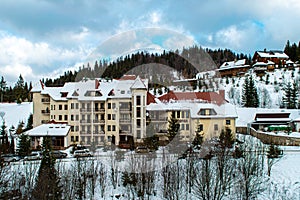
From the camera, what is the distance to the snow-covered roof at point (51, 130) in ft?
78.4

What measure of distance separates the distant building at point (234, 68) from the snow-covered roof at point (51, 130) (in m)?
36.8

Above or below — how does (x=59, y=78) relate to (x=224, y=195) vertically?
above

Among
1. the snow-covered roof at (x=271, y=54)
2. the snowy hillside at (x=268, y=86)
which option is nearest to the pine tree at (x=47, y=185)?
the snowy hillside at (x=268, y=86)

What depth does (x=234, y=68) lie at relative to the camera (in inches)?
2205

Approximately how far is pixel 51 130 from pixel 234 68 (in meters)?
39.7

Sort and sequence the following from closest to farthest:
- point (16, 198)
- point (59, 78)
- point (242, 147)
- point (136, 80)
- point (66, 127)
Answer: point (16, 198) → point (242, 147) → point (136, 80) → point (66, 127) → point (59, 78)

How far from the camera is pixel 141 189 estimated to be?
667 inches

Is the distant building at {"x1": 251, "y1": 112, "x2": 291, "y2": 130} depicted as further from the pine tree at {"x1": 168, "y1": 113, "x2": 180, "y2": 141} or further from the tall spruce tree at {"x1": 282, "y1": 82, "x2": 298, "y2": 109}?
the pine tree at {"x1": 168, "y1": 113, "x2": 180, "y2": 141}

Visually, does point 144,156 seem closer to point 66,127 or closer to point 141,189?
point 141,189

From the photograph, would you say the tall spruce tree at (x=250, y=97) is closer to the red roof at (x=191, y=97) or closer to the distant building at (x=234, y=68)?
the red roof at (x=191, y=97)

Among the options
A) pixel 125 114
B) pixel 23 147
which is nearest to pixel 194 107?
pixel 125 114

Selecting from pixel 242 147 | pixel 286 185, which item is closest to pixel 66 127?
pixel 242 147

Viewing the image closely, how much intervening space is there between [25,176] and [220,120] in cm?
1407

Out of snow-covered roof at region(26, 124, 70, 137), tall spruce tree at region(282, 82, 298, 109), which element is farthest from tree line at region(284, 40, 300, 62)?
snow-covered roof at region(26, 124, 70, 137)
